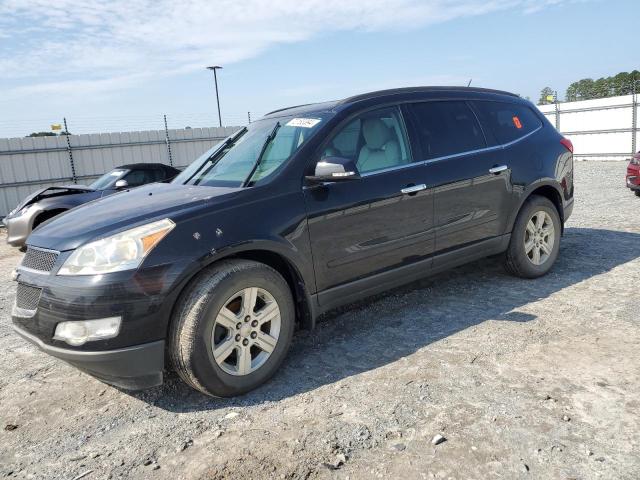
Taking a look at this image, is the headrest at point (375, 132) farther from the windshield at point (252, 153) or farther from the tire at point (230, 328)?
the tire at point (230, 328)

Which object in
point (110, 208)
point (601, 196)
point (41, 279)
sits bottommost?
point (601, 196)

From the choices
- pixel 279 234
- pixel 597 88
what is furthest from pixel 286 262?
pixel 597 88

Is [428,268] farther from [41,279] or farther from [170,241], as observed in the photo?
[41,279]

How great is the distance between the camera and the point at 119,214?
315 cm

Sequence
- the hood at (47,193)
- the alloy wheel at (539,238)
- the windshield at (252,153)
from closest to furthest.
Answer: the windshield at (252,153) → the alloy wheel at (539,238) → the hood at (47,193)

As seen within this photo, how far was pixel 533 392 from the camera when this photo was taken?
2.89 metres

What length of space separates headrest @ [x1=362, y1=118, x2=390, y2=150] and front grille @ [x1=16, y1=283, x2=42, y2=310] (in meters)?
2.38

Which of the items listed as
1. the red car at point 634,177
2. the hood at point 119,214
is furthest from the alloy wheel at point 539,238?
the red car at point 634,177

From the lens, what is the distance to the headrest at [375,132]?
384cm

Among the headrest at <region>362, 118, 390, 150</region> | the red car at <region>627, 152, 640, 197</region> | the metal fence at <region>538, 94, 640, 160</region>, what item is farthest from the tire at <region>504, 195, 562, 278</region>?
the metal fence at <region>538, 94, 640, 160</region>

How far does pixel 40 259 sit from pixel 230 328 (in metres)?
1.18

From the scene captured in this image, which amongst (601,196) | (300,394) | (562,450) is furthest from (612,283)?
(601,196)

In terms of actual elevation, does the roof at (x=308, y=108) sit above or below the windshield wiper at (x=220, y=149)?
above

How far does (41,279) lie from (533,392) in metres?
2.83
